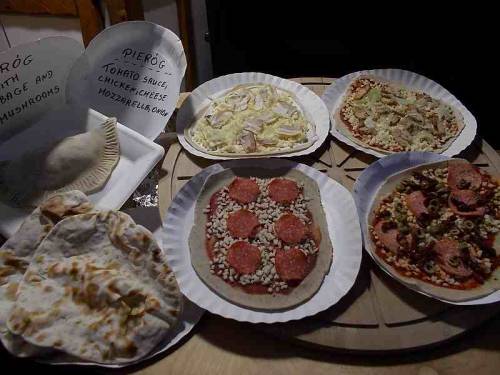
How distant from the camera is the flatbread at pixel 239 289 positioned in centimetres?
165

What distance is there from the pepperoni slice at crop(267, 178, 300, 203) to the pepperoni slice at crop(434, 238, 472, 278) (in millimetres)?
669

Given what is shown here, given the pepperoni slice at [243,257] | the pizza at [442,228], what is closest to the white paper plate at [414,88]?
the pizza at [442,228]

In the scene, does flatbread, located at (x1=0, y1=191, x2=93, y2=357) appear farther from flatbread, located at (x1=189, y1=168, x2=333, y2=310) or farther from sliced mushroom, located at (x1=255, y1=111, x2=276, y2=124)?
sliced mushroom, located at (x1=255, y1=111, x2=276, y2=124)

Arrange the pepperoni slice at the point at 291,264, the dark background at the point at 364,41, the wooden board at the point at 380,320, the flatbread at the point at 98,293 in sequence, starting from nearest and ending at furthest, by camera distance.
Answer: the flatbread at the point at 98,293 → the wooden board at the point at 380,320 → the pepperoni slice at the point at 291,264 → the dark background at the point at 364,41

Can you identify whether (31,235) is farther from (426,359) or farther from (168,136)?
(426,359)

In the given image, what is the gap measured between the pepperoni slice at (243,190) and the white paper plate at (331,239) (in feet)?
0.37

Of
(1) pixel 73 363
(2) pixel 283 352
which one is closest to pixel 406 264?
(2) pixel 283 352

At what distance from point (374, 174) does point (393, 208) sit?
194 mm

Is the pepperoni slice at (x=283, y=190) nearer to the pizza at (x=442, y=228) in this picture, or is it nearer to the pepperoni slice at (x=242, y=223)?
the pepperoni slice at (x=242, y=223)

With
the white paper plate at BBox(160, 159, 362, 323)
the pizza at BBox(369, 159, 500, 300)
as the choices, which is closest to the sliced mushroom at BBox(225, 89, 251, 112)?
the white paper plate at BBox(160, 159, 362, 323)

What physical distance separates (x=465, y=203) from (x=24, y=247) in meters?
1.93

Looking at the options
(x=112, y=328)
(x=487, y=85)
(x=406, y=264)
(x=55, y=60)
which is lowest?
(x=487, y=85)

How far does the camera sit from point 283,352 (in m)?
1.59

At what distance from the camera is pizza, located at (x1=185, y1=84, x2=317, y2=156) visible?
7.44ft
